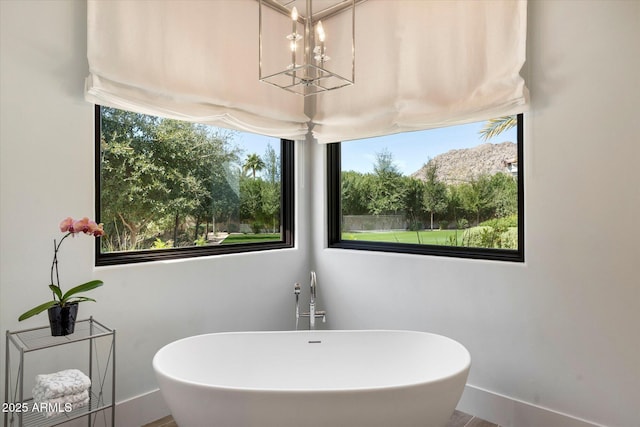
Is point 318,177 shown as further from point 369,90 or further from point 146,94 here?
point 146,94

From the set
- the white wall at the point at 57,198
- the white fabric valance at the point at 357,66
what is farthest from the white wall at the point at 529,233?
the white fabric valance at the point at 357,66

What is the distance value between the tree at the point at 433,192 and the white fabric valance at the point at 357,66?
1.06 feet

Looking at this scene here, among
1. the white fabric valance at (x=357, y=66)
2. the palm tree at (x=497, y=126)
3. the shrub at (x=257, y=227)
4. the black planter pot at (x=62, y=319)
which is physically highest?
the white fabric valance at (x=357, y=66)

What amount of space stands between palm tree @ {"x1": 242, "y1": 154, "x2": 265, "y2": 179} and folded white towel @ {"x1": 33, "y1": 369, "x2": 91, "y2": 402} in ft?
5.42

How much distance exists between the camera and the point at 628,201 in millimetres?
1859

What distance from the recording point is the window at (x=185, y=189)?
224cm

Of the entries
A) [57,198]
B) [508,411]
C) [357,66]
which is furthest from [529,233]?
[57,198]

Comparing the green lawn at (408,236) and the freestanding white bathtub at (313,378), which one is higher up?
the green lawn at (408,236)

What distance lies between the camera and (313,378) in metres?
2.30

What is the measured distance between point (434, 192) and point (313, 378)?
1416 millimetres

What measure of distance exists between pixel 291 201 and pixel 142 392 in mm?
1654

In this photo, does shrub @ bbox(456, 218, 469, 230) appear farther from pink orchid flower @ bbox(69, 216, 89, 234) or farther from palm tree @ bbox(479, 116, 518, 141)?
pink orchid flower @ bbox(69, 216, 89, 234)

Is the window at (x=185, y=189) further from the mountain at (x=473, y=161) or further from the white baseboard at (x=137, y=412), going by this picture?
the mountain at (x=473, y=161)

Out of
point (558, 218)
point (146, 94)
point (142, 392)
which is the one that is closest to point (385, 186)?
point (558, 218)
